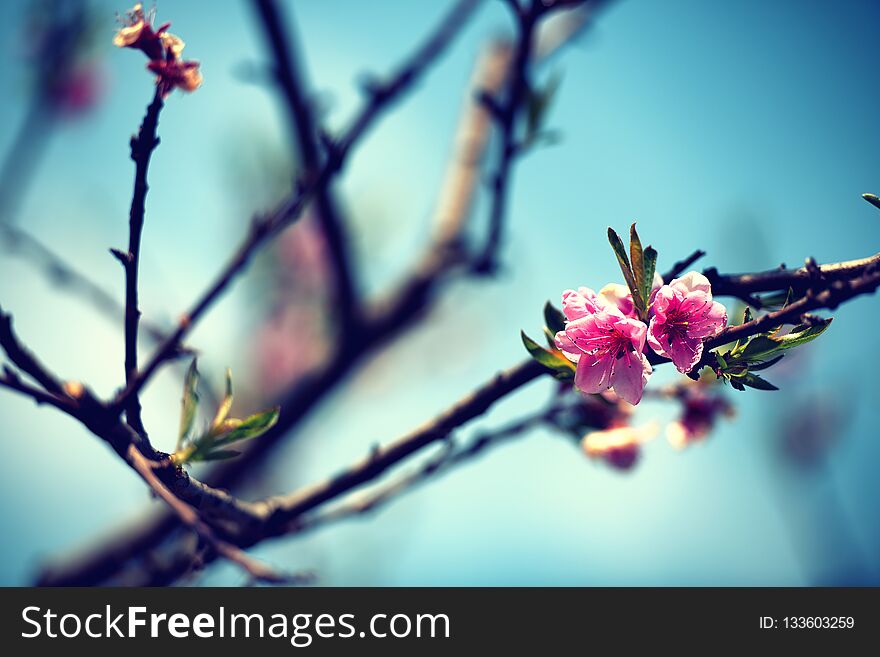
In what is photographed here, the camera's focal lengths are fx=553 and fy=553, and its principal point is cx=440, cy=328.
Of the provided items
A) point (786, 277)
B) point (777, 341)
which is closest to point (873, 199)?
point (786, 277)

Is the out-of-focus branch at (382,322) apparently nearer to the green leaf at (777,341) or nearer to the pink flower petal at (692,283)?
the pink flower petal at (692,283)

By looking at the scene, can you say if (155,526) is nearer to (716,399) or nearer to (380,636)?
(380,636)

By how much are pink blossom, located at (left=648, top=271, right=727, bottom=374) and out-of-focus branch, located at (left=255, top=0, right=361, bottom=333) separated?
4.77 ft

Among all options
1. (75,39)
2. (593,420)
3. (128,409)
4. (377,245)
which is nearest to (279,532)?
(128,409)

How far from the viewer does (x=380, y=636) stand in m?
1.55

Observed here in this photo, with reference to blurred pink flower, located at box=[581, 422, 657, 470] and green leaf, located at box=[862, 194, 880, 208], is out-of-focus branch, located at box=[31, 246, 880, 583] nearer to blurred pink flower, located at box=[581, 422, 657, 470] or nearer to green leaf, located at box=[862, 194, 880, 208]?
green leaf, located at box=[862, 194, 880, 208]

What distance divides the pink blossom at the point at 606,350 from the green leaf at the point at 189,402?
2.30 feet

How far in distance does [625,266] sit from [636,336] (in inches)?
4.8

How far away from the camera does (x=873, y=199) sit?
0.90 meters

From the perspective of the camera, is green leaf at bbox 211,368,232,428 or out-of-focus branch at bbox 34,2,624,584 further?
out-of-focus branch at bbox 34,2,624,584

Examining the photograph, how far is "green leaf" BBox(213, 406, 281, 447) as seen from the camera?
1.04 metres

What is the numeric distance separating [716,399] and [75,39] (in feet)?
9.98

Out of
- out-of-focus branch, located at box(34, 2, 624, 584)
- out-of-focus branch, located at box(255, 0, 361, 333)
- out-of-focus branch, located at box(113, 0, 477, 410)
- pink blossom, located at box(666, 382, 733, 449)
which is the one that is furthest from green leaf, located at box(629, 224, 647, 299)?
out-of-focus branch, located at box(34, 2, 624, 584)

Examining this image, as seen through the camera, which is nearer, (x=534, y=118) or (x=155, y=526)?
(x=534, y=118)
